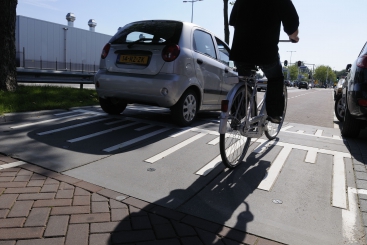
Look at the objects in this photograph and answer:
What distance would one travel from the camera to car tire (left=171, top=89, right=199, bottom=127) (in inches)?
225

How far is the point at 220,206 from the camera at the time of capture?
2846 mm

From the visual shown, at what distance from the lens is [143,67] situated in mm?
5477

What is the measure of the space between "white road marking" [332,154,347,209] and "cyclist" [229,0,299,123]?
135 centimetres

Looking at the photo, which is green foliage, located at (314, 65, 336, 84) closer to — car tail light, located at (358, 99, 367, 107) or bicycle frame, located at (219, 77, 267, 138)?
car tail light, located at (358, 99, 367, 107)

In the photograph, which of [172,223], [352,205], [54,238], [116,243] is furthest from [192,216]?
[352,205]

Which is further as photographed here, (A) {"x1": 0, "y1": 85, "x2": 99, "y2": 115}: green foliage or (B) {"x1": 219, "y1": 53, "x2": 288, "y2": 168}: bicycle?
(A) {"x1": 0, "y1": 85, "x2": 99, "y2": 115}: green foliage

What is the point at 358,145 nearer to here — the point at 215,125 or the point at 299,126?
the point at 299,126

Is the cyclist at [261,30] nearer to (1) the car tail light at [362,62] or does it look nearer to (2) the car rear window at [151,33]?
(1) the car tail light at [362,62]

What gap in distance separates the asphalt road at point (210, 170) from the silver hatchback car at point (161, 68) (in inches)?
19.3

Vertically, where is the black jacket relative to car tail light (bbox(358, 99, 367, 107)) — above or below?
above

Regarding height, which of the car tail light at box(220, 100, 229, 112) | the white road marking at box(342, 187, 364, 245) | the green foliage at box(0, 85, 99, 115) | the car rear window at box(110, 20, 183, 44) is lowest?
the white road marking at box(342, 187, 364, 245)

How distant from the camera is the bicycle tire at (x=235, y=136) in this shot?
3599 mm

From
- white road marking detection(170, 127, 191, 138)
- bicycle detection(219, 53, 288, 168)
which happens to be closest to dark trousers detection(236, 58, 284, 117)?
bicycle detection(219, 53, 288, 168)

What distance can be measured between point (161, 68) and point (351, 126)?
132 inches
